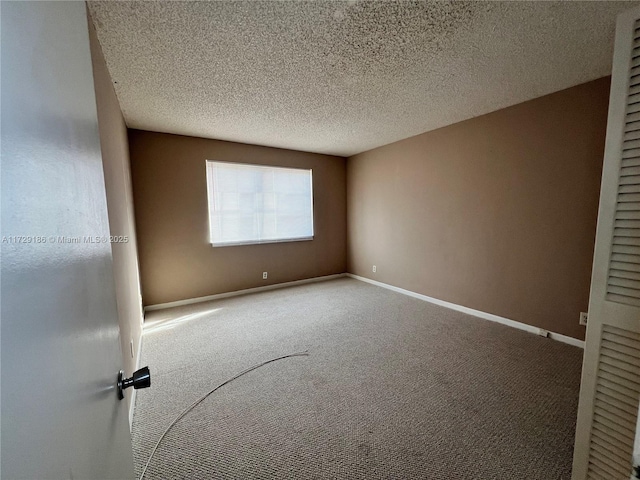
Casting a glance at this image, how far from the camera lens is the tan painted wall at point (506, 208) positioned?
236cm

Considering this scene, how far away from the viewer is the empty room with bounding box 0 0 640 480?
0.44 metres

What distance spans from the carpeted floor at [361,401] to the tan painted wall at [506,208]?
0.50m

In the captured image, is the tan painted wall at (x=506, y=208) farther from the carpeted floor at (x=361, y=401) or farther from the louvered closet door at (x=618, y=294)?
the louvered closet door at (x=618, y=294)

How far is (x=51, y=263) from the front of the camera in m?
0.39

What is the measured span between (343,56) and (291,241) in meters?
3.10

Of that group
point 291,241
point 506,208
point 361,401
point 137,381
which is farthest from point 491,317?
point 137,381

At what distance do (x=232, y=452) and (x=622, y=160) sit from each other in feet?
7.43

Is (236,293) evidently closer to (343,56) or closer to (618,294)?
(343,56)

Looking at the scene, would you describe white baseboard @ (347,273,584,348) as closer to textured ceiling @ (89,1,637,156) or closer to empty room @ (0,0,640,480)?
empty room @ (0,0,640,480)

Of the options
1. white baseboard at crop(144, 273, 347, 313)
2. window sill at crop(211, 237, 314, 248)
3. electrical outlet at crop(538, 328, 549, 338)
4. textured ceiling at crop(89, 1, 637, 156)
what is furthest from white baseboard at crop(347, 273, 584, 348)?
textured ceiling at crop(89, 1, 637, 156)

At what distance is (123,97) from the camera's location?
2402mm

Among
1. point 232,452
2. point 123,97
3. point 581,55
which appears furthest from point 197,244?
point 581,55

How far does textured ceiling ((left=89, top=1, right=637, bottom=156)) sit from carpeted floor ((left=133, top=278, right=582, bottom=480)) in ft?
7.77

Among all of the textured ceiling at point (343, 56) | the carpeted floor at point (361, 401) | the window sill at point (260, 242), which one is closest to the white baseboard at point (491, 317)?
the carpeted floor at point (361, 401)
